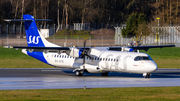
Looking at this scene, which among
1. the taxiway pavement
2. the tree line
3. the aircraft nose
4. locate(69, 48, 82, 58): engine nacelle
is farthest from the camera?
the tree line

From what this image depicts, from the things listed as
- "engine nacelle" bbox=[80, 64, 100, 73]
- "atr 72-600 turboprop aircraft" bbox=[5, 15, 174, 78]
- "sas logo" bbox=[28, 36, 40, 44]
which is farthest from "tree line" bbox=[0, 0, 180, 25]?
"engine nacelle" bbox=[80, 64, 100, 73]

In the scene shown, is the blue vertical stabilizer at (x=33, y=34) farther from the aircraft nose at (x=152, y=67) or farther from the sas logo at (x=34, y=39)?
the aircraft nose at (x=152, y=67)

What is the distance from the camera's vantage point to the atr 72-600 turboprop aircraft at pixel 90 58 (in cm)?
2466

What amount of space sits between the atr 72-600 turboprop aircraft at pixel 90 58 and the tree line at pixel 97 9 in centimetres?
6183

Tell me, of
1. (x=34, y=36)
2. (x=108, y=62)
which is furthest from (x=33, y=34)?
(x=108, y=62)

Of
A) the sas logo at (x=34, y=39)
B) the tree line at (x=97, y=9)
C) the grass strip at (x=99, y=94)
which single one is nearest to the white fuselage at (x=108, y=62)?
the sas logo at (x=34, y=39)

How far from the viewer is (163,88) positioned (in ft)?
64.6

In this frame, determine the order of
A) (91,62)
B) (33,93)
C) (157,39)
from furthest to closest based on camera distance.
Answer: (157,39)
(91,62)
(33,93)

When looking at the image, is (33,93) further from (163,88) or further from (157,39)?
(157,39)

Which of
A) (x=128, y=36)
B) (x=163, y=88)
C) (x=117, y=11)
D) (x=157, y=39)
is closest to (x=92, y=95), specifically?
(x=163, y=88)

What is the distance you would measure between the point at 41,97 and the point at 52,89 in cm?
250

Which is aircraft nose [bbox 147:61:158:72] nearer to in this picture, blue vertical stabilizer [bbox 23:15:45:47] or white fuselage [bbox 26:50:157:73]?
white fuselage [bbox 26:50:157:73]

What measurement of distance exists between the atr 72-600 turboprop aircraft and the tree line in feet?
203

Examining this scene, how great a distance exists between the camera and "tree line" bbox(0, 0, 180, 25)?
9412cm
